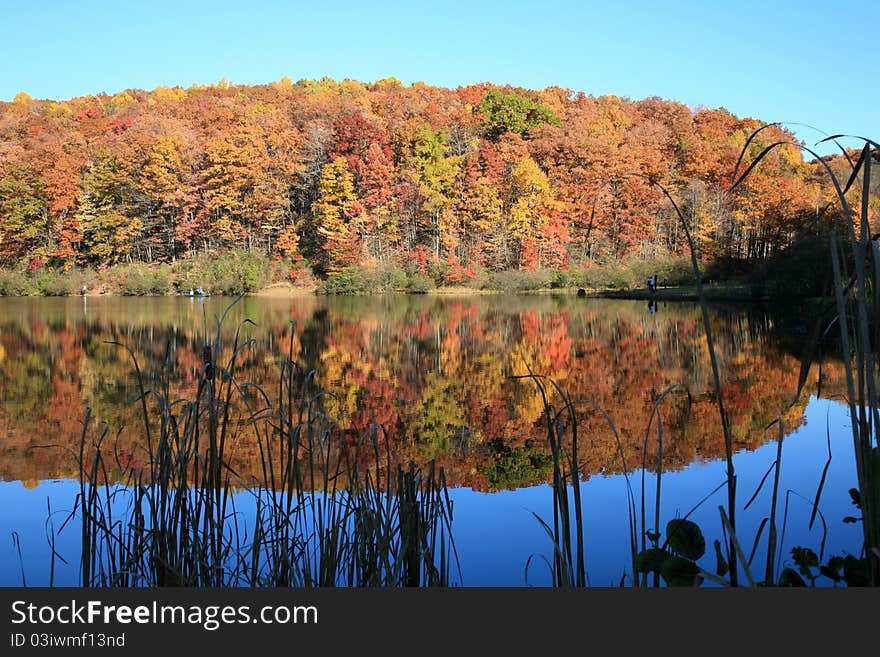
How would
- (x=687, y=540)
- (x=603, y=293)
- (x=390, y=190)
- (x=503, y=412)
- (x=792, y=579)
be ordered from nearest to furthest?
(x=792, y=579) < (x=687, y=540) < (x=503, y=412) < (x=603, y=293) < (x=390, y=190)

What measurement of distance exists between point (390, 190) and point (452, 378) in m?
23.7

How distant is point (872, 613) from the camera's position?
1646 mm

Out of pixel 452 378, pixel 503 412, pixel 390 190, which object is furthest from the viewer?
pixel 390 190

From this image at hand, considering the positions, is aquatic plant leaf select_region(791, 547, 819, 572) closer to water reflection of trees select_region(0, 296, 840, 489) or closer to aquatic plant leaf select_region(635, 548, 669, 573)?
aquatic plant leaf select_region(635, 548, 669, 573)

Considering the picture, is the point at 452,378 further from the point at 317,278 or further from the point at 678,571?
the point at 317,278

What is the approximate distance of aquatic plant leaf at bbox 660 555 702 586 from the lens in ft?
6.68

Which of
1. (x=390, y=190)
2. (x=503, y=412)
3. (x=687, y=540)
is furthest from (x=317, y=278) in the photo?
(x=687, y=540)

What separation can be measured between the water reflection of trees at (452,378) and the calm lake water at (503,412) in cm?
3

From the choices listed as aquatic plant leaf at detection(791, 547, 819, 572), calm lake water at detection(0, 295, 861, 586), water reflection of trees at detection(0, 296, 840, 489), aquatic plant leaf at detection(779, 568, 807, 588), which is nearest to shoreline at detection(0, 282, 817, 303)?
water reflection of trees at detection(0, 296, 840, 489)

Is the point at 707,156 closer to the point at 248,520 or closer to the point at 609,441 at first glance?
the point at 609,441

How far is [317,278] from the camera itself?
1220 inches

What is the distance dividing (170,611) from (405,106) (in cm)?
3695

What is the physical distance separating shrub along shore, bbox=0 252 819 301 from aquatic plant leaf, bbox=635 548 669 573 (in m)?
22.1

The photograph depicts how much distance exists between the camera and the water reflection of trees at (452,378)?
527cm
